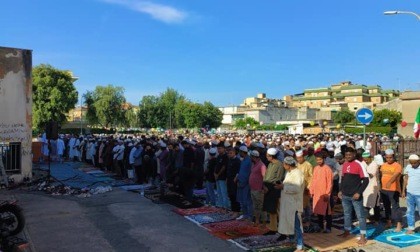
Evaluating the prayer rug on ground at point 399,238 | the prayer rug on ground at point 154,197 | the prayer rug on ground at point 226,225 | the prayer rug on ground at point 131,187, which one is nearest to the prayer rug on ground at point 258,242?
the prayer rug on ground at point 226,225

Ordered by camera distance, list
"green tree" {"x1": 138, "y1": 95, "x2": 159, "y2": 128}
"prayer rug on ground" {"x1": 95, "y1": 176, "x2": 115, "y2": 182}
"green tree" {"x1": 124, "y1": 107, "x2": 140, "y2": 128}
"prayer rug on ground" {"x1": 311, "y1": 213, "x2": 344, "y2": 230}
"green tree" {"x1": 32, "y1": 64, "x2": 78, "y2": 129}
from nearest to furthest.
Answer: "prayer rug on ground" {"x1": 311, "y1": 213, "x2": 344, "y2": 230}
"prayer rug on ground" {"x1": 95, "y1": 176, "x2": 115, "y2": 182}
"green tree" {"x1": 32, "y1": 64, "x2": 78, "y2": 129}
"green tree" {"x1": 124, "y1": 107, "x2": 140, "y2": 128}
"green tree" {"x1": 138, "y1": 95, "x2": 159, "y2": 128}

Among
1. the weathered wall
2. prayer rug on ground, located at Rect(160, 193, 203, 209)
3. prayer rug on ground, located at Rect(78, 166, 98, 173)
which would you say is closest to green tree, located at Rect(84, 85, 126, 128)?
prayer rug on ground, located at Rect(78, 166, 98, 173)

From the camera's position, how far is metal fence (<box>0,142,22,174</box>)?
46.2 ft

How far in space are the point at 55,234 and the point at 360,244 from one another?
6.05 metres

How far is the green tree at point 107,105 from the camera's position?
6906 cm

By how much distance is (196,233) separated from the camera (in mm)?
7707

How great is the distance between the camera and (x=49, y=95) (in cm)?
5403

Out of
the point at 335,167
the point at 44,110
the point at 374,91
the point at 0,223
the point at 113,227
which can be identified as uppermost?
the point at 374,91

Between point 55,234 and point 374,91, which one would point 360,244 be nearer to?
point 55,234

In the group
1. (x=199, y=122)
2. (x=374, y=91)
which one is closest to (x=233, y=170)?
(x=199, y=122)

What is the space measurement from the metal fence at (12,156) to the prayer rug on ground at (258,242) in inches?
422

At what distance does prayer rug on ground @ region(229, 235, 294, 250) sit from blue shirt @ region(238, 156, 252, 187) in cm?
146

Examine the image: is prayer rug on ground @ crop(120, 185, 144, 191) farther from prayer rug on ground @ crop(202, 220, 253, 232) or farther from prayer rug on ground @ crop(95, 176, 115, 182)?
prayer rug on ground @ crop(202, 220, 253, 232)

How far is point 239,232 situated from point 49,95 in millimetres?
52629
